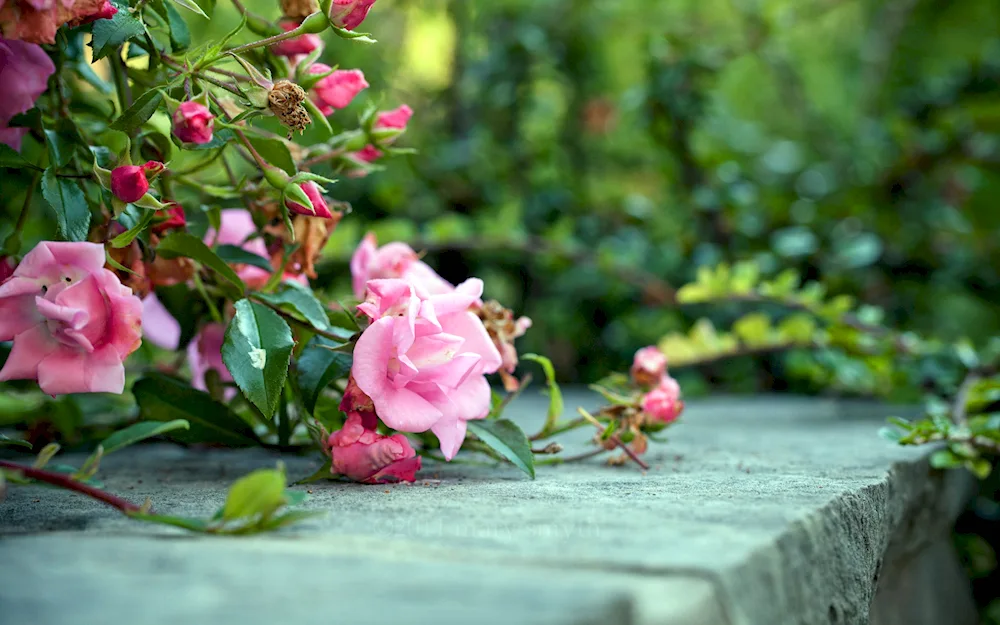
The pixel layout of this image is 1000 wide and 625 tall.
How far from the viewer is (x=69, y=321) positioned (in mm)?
446

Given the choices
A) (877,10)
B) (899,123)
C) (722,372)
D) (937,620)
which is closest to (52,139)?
(937,620)

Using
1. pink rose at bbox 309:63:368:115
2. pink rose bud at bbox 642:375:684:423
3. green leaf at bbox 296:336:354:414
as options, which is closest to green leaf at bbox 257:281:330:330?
green leaf at bbox 296:336:354:414

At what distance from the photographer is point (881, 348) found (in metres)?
0.96

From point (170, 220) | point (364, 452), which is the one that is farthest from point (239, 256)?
point (364, 452)

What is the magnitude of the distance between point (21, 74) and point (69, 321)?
16 centimetres

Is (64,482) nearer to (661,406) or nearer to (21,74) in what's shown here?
(21,74)

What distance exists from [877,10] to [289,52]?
1.83 m

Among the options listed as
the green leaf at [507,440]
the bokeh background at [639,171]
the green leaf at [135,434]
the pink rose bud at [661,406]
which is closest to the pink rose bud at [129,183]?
the green leaf at [135,434]

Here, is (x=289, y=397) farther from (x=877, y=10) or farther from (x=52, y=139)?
(x=877, y=10)

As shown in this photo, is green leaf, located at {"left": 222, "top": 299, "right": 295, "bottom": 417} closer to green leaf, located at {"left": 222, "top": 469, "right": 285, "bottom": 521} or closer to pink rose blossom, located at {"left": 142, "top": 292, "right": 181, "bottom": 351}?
green leaf, located at {"left": 222, "top": 469, "right": 285, "bottom": 521}

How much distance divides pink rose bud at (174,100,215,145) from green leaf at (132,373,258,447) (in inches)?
7.6

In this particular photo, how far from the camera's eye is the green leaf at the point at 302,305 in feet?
1.75

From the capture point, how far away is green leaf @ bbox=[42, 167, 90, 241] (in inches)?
18.8

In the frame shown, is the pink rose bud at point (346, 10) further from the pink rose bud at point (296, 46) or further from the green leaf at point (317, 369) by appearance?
the green leaf at point (317, 369)
